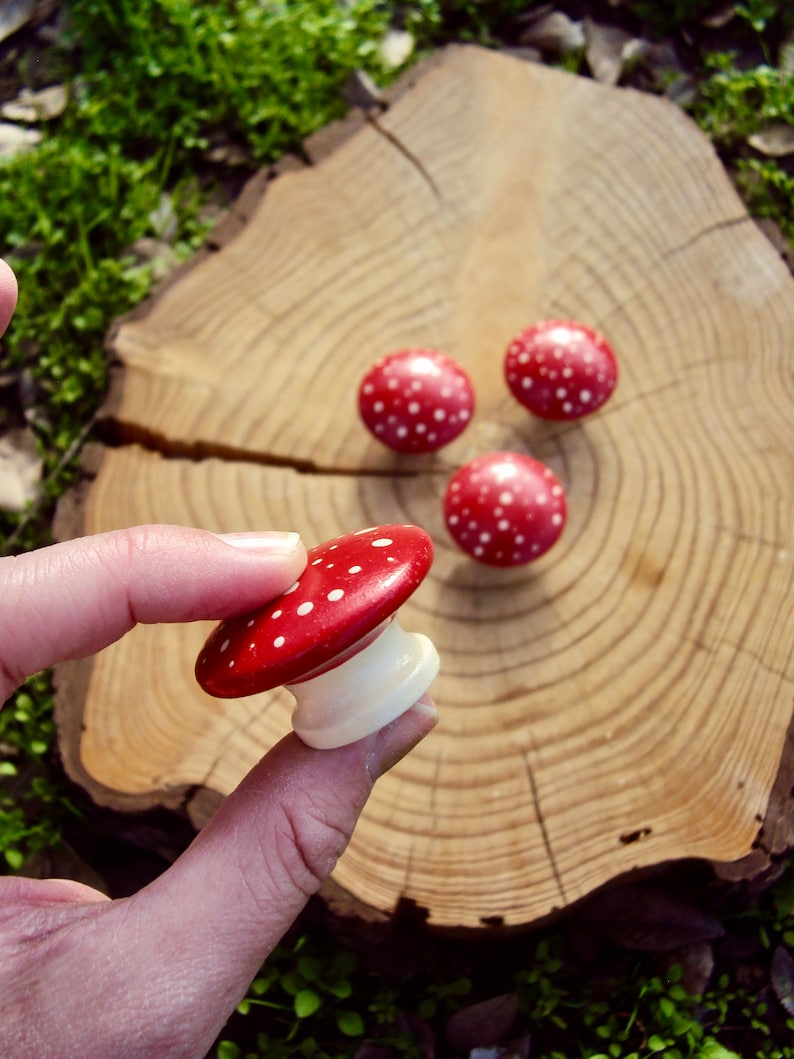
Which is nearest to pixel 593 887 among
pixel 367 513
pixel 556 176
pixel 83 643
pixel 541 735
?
pixel 541 735

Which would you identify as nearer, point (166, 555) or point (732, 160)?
point (166, 555)

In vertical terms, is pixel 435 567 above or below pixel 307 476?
below

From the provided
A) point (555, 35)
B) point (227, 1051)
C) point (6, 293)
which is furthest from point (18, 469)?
point (555, 35)

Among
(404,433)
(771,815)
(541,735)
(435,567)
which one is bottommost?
(771,815)

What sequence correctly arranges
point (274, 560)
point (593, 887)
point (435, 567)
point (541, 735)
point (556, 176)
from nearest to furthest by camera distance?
point (274, 560) → point (593, 887) → point (541, 735) → point (435, 567) → point (556, 176)

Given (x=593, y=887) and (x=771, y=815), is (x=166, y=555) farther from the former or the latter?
(x=771, y=815)

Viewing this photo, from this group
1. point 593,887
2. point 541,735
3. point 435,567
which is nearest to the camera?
point 593,887

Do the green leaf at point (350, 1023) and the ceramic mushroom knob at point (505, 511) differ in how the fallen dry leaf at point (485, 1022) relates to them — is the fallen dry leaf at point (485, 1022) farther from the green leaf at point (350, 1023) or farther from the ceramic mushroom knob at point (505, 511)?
the ceramic mushroom knob at point (505, 511)

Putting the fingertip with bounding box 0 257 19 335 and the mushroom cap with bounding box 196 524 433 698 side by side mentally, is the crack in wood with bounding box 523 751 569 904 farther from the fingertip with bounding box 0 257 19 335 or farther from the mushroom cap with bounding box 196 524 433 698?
the fingertip with bounding box 0 257 19 335
